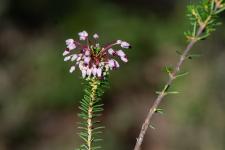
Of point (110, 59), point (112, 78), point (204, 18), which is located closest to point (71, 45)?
point (110, 59)

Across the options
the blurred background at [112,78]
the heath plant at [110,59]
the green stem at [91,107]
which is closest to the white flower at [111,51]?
the heath plant at [110,59]

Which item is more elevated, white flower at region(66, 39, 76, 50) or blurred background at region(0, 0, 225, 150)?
white flower at region(66, 39, 76, 50)

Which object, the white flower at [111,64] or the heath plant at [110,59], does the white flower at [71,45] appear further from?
the white flower at [111,64]

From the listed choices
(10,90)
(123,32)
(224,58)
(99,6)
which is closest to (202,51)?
(224,58)

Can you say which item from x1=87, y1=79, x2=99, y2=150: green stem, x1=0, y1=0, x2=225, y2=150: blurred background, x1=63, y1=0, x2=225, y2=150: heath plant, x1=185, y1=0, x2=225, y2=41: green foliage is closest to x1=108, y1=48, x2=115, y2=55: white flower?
x1=63, y1=0, x2=225, y2=150: heath plant

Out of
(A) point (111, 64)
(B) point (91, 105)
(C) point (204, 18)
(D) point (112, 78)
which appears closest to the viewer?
(C) point (204, 18)

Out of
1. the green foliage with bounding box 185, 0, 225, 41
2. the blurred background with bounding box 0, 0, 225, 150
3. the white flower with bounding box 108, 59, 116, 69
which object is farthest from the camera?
the blurred background with bounding box 0, 0, 225, 150

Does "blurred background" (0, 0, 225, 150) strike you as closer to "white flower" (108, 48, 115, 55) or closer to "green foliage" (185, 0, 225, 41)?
"white flower" (108, 48, 115, 55)

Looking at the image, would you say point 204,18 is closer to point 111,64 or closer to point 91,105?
point 111,64
